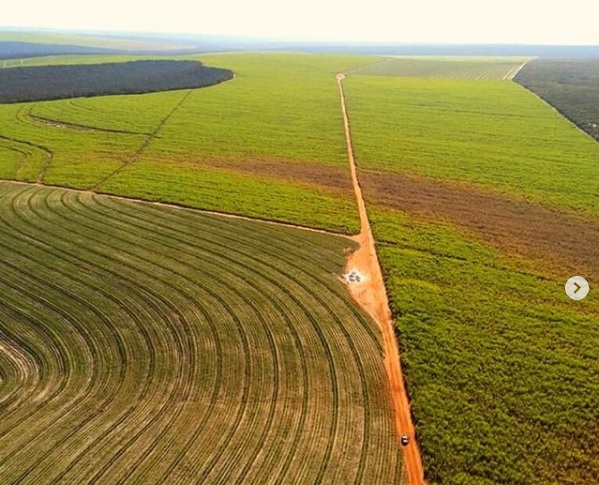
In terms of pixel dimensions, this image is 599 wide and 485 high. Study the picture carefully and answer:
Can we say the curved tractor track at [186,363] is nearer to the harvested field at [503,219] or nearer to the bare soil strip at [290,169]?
the harvested field at [503,219]

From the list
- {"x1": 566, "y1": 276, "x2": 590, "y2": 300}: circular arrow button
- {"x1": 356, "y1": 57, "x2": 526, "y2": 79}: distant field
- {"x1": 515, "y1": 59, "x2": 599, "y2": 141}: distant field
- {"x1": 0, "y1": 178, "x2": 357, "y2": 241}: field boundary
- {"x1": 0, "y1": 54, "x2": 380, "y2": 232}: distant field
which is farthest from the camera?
{"x1": 356, "y1": 57, "x2": 526, "y2": 79}: distant field

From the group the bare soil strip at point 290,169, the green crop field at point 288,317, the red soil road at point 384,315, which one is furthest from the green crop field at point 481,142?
the red soil road at point 384,315

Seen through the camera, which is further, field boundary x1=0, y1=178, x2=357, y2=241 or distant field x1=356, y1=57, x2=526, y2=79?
distant field x1=356, y1=57, x2=526, y2=79

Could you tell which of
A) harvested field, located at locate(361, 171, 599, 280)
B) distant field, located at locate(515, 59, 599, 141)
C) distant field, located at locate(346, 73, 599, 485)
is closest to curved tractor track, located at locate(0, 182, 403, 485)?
distant field, located at locate(346, 73, 599, 485)

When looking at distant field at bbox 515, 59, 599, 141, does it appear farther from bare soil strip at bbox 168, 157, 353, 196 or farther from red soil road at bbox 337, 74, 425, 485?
red soil road at bbox 337, 74, 425, 485

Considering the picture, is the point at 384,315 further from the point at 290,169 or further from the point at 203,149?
the point at 203,149

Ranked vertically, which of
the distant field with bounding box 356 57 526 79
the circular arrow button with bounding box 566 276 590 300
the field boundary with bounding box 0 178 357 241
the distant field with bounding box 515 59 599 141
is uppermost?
the distant field with bounding box 356 57 526 79
